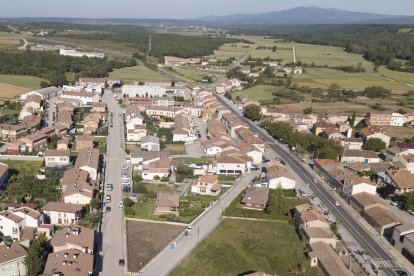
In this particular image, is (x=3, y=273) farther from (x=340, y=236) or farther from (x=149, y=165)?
(x=340, y=236)

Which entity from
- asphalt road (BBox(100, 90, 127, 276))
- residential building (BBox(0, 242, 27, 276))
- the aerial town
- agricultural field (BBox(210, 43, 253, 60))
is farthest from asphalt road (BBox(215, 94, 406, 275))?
agricultural field (BBox(210, 43, 253, 60))

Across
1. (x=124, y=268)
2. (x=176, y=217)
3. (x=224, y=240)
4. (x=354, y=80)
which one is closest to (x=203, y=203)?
(x=176, y=217)

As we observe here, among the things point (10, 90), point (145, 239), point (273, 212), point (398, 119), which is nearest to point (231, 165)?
point (273, 212)

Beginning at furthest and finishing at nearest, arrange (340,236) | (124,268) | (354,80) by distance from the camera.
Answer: (354,80), (340,236), (124,268)

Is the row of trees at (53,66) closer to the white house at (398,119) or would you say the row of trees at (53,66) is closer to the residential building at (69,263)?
the white house at (398,119)

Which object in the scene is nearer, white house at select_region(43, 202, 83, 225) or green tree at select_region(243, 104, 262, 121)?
white house at select_region(43, 202, 83, 225)

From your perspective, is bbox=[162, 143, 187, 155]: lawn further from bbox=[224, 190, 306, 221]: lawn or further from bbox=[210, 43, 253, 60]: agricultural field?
bbox=[210, 43, 253, 60]: agricultural field
